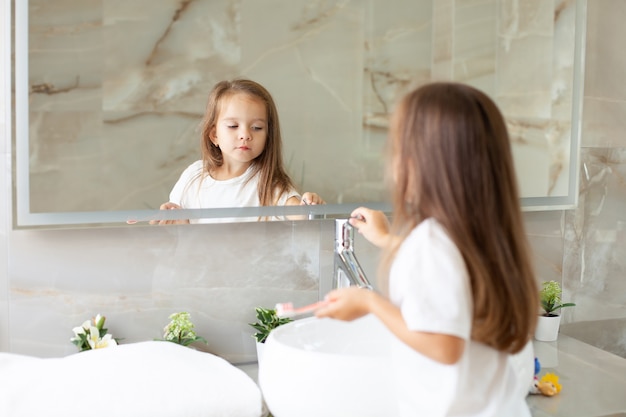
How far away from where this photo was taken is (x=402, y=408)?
1.00 meters

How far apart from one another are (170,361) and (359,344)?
36cm

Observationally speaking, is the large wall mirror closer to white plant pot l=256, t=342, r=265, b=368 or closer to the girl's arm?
white plant pot l=256, t=342, r=265, b=368

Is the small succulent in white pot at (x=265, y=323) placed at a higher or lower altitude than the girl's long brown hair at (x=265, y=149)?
lower

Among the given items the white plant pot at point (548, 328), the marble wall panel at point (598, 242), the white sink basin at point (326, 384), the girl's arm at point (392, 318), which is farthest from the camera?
the marble wall panel at point (598, 242)

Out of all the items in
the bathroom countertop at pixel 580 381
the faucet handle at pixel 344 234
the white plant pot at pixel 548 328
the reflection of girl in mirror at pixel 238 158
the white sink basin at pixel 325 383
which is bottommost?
the bathroom countertop at pixel 580 381

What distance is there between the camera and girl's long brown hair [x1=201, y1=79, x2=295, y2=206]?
4.45 ft

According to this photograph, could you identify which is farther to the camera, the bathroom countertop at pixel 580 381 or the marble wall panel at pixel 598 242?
the marble wall panel at pixel 598 242

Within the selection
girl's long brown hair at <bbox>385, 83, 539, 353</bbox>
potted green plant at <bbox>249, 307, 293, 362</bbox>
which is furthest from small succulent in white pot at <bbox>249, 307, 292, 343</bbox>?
girl's long brown hair at <bbox>385, 83, 539, 353</bbox>

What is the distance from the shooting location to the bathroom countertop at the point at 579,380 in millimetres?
1257

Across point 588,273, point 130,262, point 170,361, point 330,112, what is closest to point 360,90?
point 330,112

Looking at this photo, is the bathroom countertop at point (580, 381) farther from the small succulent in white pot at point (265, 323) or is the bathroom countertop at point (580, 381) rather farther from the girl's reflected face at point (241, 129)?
the girl's reflected face at point (241, 129)

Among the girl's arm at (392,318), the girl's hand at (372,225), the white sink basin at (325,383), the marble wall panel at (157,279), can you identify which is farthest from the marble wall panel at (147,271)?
the girl's arm at (392,318)

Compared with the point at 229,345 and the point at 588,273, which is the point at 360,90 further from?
the point at 588,273

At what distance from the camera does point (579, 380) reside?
1410mm
